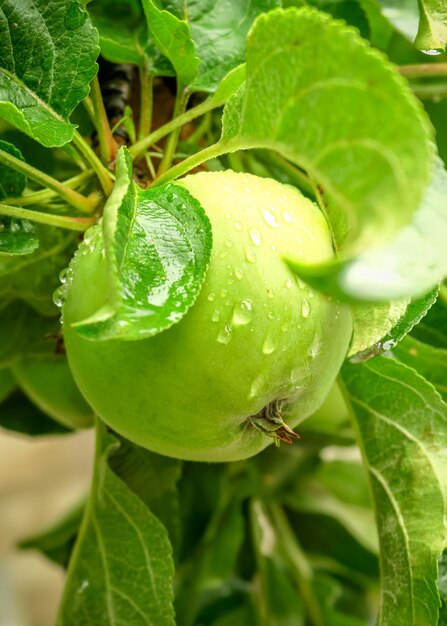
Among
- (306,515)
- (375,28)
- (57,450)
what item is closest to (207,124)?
(375,28)

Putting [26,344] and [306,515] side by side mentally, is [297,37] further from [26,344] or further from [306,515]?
[306,515]

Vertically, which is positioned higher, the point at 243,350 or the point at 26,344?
the point at 243,350

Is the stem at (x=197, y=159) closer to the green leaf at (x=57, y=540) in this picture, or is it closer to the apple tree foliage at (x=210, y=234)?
the apple tree foliage at (x=210, y=234)

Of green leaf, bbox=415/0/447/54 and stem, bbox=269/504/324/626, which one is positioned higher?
green leaf, bbox=415/0/447/54

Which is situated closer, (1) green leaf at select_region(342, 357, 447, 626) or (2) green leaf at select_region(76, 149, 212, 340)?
(2) green leaf at select_region(76, 149, 212, 340)

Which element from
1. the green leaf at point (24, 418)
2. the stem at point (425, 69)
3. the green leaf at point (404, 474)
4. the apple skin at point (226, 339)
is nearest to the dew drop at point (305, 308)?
the apple skin at point (226, 339)

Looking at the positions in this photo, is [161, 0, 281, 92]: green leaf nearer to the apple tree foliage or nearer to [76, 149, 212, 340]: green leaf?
the apple tree foliage

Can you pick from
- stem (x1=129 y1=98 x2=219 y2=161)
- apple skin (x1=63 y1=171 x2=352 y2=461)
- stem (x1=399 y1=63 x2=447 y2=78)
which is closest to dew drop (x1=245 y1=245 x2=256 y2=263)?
apple skin (x1=63 y1=171 x2=352 y2=461)
